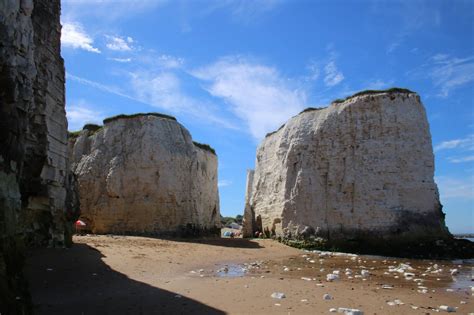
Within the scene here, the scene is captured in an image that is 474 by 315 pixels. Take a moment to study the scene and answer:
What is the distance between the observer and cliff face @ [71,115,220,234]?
73.6 feet

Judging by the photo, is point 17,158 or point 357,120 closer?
point 17,158

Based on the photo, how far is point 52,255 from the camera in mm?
10125

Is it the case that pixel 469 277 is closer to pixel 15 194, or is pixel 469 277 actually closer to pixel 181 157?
pixel 15 194

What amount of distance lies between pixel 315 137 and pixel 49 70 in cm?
1246

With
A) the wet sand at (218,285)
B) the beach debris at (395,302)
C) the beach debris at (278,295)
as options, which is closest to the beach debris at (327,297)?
the wet sand at (218,285)

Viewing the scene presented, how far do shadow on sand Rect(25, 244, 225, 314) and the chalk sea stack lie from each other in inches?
433

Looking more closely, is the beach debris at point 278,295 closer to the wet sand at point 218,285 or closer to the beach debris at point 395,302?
the wet sand at point 218,285

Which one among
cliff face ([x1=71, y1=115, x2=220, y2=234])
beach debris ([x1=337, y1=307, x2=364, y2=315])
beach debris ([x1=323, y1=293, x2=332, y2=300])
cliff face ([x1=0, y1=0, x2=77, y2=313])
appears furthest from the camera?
cliff face ([x1=71, y1=115, x2=220, y2=234])

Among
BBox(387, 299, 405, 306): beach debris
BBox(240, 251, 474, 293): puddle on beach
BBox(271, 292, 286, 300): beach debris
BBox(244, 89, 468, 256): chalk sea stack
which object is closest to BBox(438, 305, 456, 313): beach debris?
BBox(387, 299, 405, 306): beach debris

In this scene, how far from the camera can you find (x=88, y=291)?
7.36 metres

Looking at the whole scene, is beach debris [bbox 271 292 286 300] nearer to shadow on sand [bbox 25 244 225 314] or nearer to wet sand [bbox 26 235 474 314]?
wet sand [bbox 26 235 474 314]

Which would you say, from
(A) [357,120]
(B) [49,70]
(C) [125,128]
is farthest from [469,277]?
(C) [125,128]

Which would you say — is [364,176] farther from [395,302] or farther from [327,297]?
[327,297]

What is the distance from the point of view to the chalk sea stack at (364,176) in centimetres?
1659
